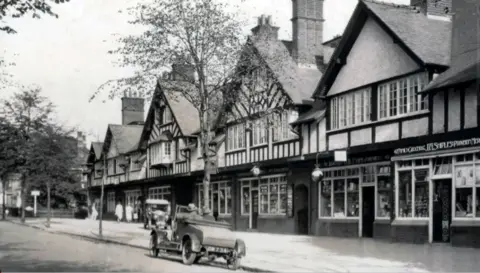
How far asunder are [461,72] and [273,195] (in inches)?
511

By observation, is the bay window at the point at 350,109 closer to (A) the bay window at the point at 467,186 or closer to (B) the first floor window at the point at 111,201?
(A) the bay window at the point at 467,186

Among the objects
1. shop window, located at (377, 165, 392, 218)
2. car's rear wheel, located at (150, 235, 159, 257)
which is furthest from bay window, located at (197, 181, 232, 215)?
car's rear wheel, located at (150, 235, 159, 257)

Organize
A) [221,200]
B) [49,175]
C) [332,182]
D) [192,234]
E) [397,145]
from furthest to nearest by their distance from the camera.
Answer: [49,175]
[221,200]
[332,182]
[397,145]
[192,234]

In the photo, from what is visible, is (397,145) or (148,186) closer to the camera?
(397,145)

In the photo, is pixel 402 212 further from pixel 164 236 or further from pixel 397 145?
pixel 164 236

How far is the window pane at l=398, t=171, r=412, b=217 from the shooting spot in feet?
71.4

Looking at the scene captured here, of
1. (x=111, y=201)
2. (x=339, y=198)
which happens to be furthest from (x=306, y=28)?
(x=111, y=201)

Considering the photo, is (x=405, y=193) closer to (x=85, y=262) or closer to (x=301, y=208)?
(x=301, y=208)

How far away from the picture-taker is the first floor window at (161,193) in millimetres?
44662

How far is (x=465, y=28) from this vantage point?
2225cm

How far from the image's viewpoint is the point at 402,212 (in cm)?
2200

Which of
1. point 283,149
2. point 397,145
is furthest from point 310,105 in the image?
point 397,145

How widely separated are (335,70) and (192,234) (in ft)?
36.3

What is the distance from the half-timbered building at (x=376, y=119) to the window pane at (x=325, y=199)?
0.04m
